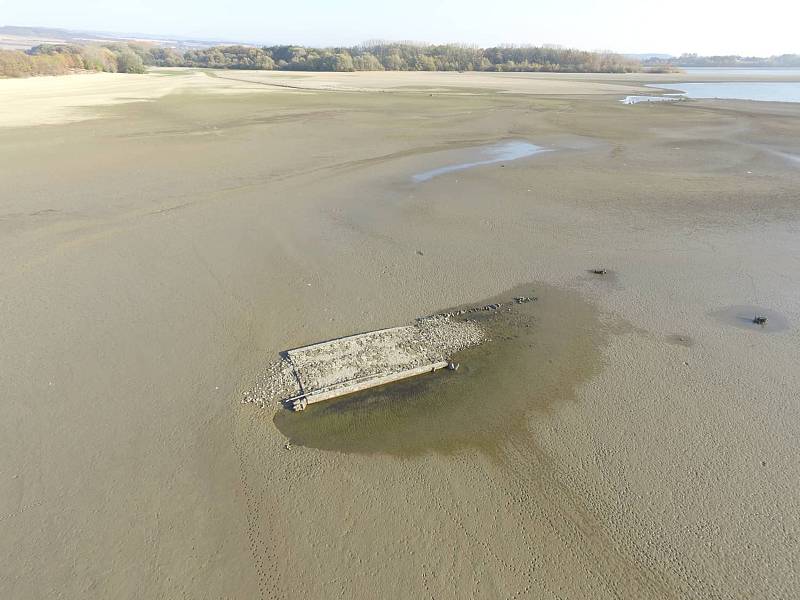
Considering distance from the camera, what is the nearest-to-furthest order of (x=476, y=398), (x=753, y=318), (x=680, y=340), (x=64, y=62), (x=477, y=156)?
(x=476, y=398) → (x=680, y=340) → (x=753, y=318) → (x=477, y=156) → (x=64, y=62)

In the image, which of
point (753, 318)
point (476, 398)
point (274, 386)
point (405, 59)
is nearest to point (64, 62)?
point (405, 59)

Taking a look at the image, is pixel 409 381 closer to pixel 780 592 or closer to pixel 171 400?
pixel 171 400

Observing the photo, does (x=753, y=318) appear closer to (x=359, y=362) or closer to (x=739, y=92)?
(x=359, y=362)

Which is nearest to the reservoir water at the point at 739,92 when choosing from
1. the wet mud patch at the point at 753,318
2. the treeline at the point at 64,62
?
the wet mud patch at the point at 753,318

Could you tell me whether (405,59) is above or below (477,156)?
below

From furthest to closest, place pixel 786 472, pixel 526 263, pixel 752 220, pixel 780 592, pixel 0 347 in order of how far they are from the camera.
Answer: pixel 752 220, pixel 526 263, pixel 0 347, pixel 786 472, pixel 780 592

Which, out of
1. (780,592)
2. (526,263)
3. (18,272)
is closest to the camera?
(780,592)

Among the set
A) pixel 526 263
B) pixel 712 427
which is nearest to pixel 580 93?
pixel 526 263

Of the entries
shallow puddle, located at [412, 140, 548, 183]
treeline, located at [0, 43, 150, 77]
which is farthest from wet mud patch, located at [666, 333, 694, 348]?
treeline, located at [0, 43, 150, 77]
